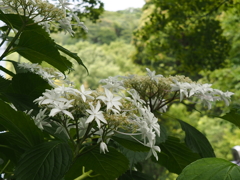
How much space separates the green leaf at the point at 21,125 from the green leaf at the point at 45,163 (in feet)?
0.07

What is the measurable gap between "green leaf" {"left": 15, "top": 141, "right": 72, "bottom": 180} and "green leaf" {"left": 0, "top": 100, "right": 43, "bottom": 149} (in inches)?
0.8

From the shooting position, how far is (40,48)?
24.1 inches

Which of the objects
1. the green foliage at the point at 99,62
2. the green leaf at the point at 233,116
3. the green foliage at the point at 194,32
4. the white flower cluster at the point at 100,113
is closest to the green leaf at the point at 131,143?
the white flower cluster at the point at 100,113

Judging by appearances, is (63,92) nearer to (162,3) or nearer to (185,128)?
(185,128)


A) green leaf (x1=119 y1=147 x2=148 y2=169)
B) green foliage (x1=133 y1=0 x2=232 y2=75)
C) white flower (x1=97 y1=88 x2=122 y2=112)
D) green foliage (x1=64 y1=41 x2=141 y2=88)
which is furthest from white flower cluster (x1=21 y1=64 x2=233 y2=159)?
green foliage (x1=64 y1=41 x2=141 y2=88)

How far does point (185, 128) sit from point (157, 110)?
8 centimetres

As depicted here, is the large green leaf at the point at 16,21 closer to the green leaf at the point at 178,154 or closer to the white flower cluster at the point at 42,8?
the white flower cluster at the point at 42,8

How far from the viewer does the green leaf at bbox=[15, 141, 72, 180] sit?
459 mm

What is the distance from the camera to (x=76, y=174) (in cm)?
65

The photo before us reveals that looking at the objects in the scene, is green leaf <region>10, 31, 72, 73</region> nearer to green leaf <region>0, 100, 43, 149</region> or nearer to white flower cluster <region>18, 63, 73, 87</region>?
white flower cluster <region>18, 63, 73, 87</region>

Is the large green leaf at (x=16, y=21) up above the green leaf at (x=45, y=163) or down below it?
above

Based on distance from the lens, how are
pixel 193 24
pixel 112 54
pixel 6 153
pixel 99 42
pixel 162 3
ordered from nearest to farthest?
1. pixel 6 153
2. pixel 162 3
3. pixel 193 24
4. pixel 112 54
5. pixel 99 42

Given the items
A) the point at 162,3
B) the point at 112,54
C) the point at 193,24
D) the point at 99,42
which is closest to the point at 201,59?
the point at 193,24

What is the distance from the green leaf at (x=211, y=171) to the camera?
46 centimetres
